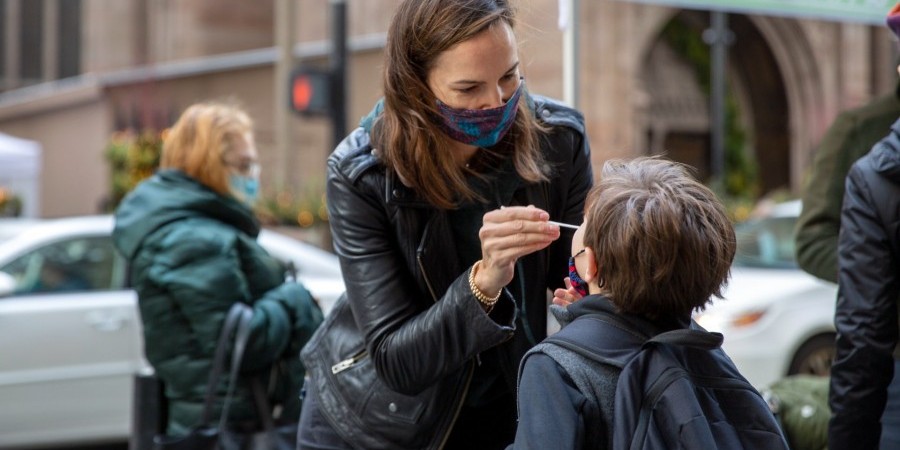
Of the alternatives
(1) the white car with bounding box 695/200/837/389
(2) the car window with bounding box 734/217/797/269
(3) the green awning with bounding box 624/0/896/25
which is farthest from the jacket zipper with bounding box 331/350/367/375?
(2) the car window with bounding box 734/217/797/269

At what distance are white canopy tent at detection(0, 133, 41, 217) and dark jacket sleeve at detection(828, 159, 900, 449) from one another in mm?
16892

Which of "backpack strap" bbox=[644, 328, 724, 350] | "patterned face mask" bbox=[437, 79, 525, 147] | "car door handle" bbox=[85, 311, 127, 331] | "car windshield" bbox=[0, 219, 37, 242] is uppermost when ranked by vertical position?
"patterned face mask" bbox=[437, 79, 525, 147]

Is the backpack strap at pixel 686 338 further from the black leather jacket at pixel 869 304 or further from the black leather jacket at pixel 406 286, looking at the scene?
the black leather jacket at pixel 869 304

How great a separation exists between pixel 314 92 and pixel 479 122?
30.3ft

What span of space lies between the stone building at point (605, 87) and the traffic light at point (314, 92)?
571cm

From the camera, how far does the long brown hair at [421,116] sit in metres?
2.42

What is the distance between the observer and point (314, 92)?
37.8ft

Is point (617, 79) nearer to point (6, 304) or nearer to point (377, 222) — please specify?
point (6, 304)

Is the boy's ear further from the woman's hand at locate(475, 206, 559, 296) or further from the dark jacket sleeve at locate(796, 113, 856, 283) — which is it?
the dark jacket sleeve at locate(796, 113, 856, 283)

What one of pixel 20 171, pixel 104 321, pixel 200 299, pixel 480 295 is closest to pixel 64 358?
pixel 104 321

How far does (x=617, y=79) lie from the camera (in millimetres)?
17516

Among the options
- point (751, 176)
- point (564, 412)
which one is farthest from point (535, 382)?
point (751, 176)

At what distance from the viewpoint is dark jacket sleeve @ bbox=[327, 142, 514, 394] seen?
2.29 m

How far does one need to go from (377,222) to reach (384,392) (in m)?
0.35
